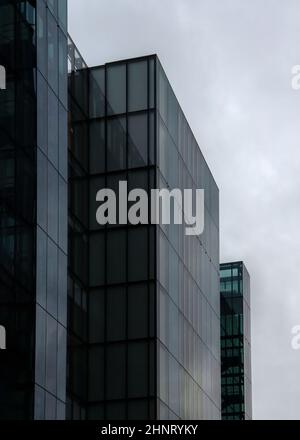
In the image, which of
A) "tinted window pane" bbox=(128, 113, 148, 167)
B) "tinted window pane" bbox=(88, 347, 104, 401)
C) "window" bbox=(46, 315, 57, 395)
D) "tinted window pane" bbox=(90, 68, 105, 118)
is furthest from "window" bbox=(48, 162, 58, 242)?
"tinted window pane" bbox=(90, 68, 105, 118)

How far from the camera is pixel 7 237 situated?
3728 centimetres

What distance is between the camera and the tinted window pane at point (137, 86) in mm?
51531

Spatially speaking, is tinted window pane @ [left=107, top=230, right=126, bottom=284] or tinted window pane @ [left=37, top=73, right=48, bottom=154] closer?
tinted window pane @ [left=37, top=73, right=48, bottom=154]

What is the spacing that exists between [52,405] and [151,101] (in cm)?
1737

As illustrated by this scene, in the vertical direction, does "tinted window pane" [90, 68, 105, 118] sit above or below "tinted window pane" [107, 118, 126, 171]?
above

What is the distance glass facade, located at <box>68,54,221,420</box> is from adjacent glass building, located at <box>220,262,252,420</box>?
24785 millimetres

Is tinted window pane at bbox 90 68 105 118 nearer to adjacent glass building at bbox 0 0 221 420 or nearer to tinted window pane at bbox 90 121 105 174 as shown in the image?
adjacent glass building at bbox 0 0 221 420

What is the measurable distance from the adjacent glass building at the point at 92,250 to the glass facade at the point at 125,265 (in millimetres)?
58

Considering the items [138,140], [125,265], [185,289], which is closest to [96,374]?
[125,265]

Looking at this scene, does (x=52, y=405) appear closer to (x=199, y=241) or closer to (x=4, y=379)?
(x=4, y=379)

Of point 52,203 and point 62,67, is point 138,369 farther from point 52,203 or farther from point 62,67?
point 62,67

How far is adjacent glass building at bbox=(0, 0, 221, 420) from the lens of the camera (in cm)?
3797

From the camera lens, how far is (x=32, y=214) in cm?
3894

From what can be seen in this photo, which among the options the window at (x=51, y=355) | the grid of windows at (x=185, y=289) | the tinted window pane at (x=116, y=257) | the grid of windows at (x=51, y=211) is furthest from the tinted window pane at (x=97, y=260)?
the window at (x=51, y=355)
